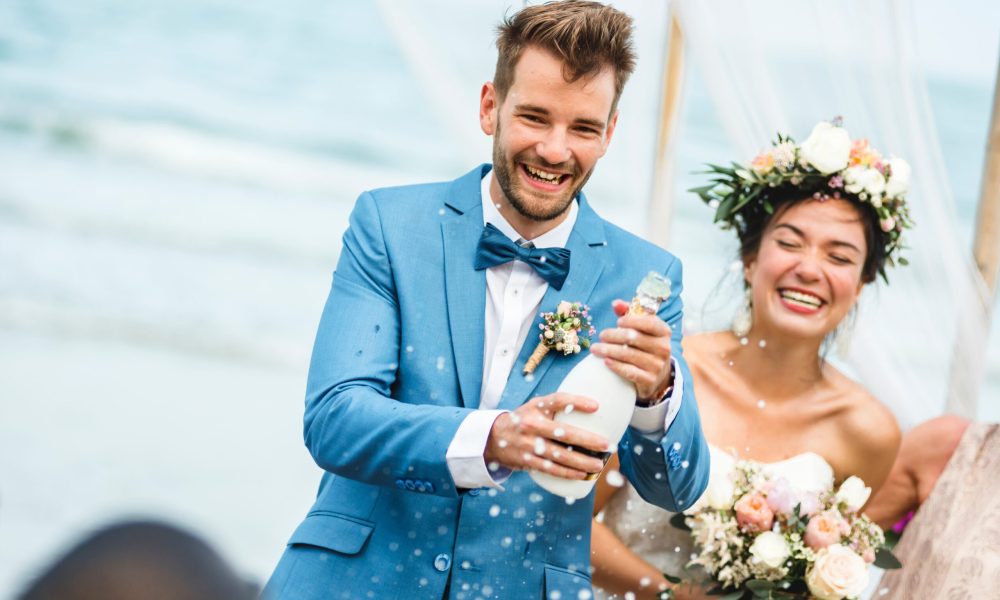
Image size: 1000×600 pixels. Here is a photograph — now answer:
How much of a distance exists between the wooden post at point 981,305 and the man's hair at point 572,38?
264cm

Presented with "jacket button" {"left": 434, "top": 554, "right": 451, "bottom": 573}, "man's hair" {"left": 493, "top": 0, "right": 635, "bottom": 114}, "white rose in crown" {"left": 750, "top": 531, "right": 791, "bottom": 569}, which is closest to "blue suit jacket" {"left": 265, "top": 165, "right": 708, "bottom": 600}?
"jacket button" {"left": 434, "top": 554, "right": 451, "bottom": 573}

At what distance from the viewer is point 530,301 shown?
3139mm

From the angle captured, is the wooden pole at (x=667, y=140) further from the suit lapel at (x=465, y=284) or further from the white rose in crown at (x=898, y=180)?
the suit lapel at (x=465, y=284)

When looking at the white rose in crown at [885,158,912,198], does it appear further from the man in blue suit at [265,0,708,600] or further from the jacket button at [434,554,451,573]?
the jacket button at [434,554,451,573]

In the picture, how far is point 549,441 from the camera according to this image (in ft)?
8.25

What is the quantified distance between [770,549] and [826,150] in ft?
5.02

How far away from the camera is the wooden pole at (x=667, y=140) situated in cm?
559

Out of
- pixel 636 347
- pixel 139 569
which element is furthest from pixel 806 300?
pixel 139 569

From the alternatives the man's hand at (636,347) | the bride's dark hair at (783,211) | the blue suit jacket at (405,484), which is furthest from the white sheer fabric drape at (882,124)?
the man's hand at (636,347)

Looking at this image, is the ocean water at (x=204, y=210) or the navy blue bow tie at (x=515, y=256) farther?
the ocean water at (x=204, y=210)

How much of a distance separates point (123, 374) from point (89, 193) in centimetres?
502

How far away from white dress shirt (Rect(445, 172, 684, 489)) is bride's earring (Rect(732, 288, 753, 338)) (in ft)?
5.41

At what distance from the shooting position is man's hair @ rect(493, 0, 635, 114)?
2.98m

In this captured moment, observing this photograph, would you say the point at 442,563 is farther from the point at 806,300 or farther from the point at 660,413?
the point at 806,300
